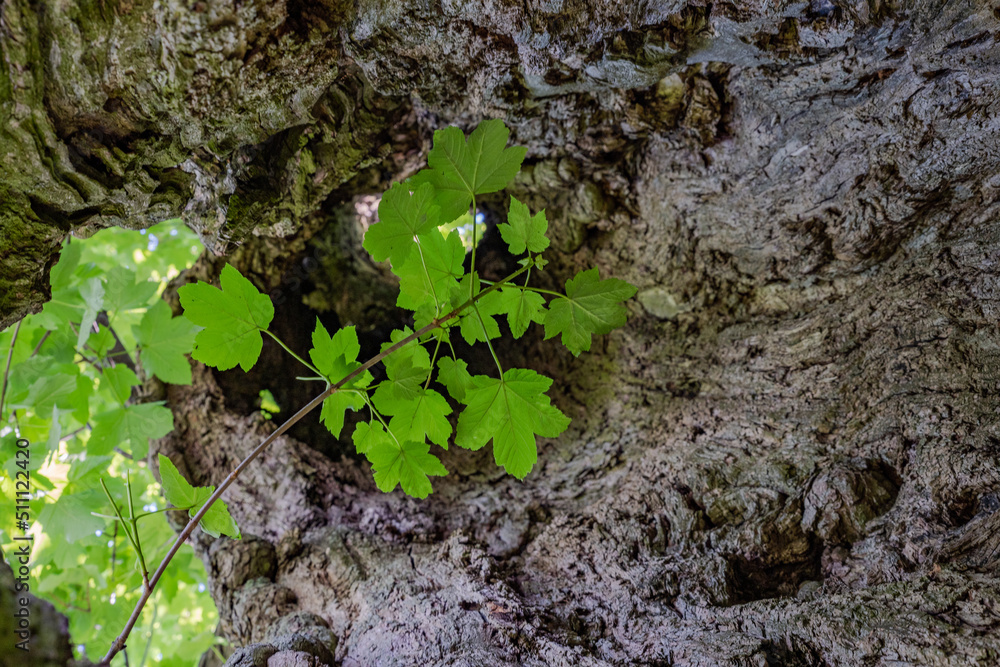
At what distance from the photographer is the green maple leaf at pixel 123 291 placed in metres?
1.72

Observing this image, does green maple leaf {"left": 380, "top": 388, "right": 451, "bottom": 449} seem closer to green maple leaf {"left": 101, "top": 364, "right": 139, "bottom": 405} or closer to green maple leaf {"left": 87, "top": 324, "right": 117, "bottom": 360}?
green maple leaf {"left": 101, "top": 364, "right": 139, "bottom": 405}

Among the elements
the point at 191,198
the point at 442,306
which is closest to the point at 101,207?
the point at 191,198

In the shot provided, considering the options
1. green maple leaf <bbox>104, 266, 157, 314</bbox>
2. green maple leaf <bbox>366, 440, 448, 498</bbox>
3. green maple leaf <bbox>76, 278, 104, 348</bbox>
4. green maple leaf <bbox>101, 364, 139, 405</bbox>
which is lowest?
green maple leaf <bbox>366, 440, 448, 498</bbox>

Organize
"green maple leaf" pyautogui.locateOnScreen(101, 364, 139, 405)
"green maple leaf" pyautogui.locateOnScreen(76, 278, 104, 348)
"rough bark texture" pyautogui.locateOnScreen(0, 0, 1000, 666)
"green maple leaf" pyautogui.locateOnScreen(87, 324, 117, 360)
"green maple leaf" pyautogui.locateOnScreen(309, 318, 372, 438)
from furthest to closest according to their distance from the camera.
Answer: "green maple leaf" pyautogui.locateOnScreen(87, 324, 117, 360)
"green maple leaf" pyautogui.locateOnScreen(101, 364, 139, 405)
"green maple leaf" pyautogui.locateOnScreen(76, 278, 104, 348)
"green maple leaf" pyautogui.locateOnScreen(309, 318, 372, 438)
"rough bark texture" pyautogui.locateOnScreen(0, 0, 1000, 666)

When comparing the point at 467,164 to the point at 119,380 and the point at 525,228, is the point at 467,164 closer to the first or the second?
the point at 525,228

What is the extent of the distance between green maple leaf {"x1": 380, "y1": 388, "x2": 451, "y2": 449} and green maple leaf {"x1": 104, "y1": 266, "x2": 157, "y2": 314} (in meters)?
1.09

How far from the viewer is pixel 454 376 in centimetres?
131

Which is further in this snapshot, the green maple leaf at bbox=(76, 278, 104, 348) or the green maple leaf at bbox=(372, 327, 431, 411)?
the green maple leaf at bbox=(76, 278, 104, 348)

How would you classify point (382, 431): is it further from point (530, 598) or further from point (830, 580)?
point (830, 580)

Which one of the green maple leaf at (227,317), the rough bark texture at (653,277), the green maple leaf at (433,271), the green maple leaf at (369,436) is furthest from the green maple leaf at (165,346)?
the green maple leaf at (433,271)

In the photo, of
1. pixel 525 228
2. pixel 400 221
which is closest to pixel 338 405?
pixel 400 221

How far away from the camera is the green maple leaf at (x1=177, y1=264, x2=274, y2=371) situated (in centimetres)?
108

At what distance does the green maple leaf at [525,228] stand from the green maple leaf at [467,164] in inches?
2.8

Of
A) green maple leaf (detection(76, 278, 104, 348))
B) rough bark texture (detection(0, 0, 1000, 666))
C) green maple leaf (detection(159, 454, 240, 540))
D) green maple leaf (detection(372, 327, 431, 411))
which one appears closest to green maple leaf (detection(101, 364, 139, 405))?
green maple leaf (detection(76, 278, 104, 348))
